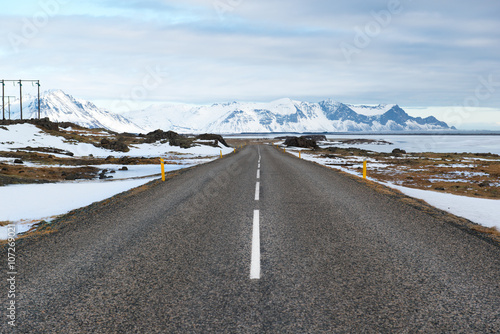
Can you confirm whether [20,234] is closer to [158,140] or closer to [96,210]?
[96,210]

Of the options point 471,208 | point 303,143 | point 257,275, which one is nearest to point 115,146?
point 303,143

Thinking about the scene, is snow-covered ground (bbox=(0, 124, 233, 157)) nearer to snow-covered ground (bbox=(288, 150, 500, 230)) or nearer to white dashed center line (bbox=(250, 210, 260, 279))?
snow-covered ground (bbox=(288, 150, 500, 230))

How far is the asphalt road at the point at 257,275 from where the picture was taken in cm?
341

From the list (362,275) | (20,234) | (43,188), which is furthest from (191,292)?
(43,188)

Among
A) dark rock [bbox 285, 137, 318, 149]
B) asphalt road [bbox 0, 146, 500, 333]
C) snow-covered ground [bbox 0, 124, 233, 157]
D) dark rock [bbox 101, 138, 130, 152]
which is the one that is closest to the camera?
asphalt road [bbox 0, 146, 500, 333]

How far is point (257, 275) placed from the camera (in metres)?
4.54

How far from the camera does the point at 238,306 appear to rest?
3.70 m

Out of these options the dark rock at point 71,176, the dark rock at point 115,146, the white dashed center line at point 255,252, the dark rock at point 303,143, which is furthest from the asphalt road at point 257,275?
the dark rock at point 303,143

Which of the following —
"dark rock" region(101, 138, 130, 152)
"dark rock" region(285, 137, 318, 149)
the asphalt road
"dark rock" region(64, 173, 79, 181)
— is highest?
"dark rock" region(285, 137, 318, 149)

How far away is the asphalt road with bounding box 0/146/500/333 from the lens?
11.2 ft

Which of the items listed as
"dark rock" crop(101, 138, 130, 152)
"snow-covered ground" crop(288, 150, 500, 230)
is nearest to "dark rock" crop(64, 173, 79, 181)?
"snow-covered ground" crop(288, 150, 500, 230)

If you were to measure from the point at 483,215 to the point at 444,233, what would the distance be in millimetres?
2970

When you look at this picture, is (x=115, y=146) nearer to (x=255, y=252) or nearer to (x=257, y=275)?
(x=255, y=252)

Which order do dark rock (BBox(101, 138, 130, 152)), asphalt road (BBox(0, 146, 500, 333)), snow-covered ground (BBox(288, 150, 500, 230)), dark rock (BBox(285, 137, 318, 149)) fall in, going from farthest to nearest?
1. dark rock (BBox(285, 137, 318, 149))
2. dark rock (BBox(101, 138, 130, 152))
3. snow-covered ground (BBox(288, 150, 500, 230))
4. asphalt road (BBox(0, 146, 500, 333))
